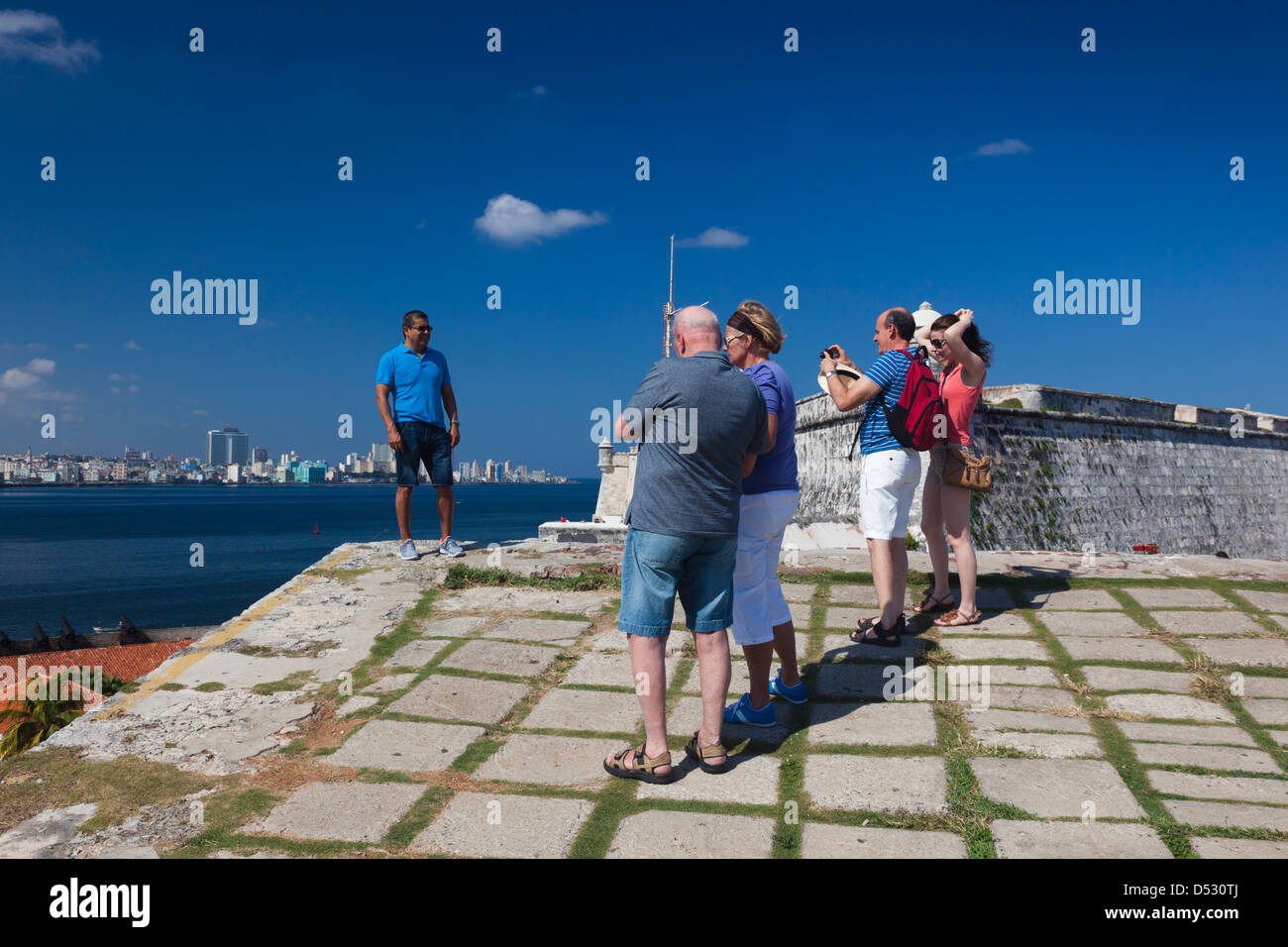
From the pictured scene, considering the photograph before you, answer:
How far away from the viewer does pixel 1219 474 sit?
16328 millimetres

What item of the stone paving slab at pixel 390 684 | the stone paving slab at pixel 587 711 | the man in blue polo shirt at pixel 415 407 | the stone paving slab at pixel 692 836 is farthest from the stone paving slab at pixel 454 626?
the stone paving slab at pixel 692 836

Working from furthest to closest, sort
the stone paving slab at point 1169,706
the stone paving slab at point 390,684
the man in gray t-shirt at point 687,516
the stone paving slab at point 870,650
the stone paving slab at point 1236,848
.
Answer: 1. the stone paving slab at point 870,650
2. the stone paving slab at point 390,684
3. the stone paving slab at point 1169,706
4. the man in gray t-shirt at point 687,516
5. the stone paving slab at point 1236,848

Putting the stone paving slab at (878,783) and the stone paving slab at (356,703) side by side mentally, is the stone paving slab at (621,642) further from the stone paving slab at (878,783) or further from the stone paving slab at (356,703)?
the stone paving slab at (878,783)

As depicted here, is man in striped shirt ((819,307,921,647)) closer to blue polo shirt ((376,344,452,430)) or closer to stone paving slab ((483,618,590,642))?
stone paving slab ((483,618,590,642))

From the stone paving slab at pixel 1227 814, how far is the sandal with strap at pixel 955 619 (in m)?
1.93

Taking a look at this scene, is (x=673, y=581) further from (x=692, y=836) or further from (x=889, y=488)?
(x=889, y=488)

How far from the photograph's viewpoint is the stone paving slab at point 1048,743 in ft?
10.2

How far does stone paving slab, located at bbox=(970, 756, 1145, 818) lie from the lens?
2627mm

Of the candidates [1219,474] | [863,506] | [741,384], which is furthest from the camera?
[1219,474]

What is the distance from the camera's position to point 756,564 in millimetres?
3244

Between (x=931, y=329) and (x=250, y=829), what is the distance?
4222 millimetres
